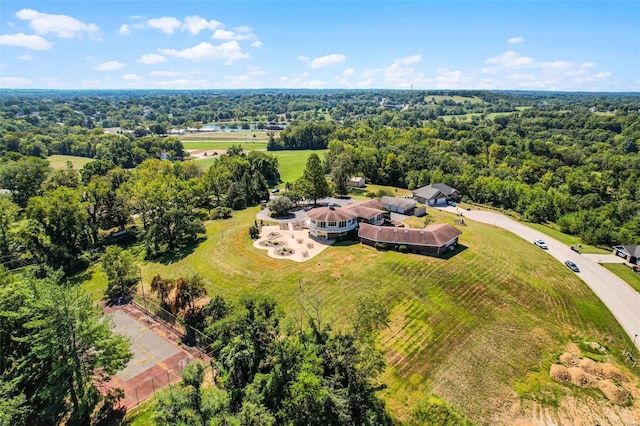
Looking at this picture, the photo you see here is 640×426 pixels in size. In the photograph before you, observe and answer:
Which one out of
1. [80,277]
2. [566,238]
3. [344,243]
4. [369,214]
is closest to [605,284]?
[566,238]

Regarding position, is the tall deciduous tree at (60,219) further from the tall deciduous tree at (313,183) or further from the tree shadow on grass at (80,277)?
the tall deciduous tree at (313,183)

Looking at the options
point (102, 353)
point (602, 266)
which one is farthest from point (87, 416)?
point (602, 266)

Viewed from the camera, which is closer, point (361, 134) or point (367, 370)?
point (367, 370)

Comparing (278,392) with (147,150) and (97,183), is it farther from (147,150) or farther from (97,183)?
(147,150)

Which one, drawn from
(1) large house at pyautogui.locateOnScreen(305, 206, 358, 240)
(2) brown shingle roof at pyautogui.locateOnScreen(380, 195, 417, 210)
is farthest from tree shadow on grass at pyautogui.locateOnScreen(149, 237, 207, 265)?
(2) brown shingle roof at pyautogui.locateOnScreen(380, 195, 417, 210)

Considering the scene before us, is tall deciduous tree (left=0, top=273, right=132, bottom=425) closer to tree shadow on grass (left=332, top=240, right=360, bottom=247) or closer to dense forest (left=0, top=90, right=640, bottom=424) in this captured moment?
dense forest (left=0, top=90, right=640, bottom=424)

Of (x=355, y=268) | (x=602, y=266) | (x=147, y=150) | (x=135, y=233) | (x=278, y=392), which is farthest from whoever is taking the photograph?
(x=147, y=150)
